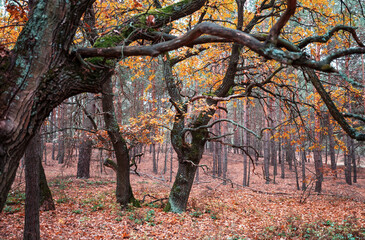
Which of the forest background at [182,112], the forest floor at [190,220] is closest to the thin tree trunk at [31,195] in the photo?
the forest background at [182,112]

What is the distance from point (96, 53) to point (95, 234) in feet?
15.5

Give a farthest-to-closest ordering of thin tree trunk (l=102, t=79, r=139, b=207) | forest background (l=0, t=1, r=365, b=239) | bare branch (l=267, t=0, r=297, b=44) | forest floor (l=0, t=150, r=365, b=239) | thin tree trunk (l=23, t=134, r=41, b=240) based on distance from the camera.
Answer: thin tree trunk (l=102, t=79, r=139, b=207) < forest floor (l=0, t=150, r=365, b=239) < thin tree trunk (l=23, t=134, r=41, b=240) < forest background (l=0, t=1, r=365, b=239) < bare branch (l=267, t=0, r=297, b=44)

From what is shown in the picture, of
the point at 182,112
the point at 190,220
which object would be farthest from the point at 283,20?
the point at 190,220

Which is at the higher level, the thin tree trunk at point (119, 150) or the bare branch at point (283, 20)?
the bare branch at point (283, 20)

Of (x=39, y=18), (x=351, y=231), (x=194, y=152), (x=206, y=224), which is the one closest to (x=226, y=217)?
(x=206, y=224)

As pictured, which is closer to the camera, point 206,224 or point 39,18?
point 39,18

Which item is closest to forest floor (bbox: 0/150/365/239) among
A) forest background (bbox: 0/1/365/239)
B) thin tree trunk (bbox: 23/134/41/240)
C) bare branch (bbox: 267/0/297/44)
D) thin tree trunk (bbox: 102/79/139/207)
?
forest background (bbox: 0/1/365/239)

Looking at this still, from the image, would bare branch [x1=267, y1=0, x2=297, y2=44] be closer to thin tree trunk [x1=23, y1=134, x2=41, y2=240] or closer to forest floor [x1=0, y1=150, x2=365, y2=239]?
forest floor [x1=0, y1=150, x2=365, y2=239]

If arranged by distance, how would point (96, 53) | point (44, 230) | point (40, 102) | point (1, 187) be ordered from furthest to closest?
point (44, 230), point (96, 53), point (40, 102), point (1, 187)

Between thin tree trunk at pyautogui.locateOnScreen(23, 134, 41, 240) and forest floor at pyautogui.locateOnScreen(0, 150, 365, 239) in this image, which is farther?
forest floor at pyautogui.locateOnScreen(0, 150, 365, 239)

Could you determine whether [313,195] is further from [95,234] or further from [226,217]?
[95,234]

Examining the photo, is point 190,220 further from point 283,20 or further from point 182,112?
point 283,20

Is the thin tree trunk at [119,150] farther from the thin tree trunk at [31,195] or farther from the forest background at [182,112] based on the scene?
the thin tree trunk at [31,195]

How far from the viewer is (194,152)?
7902 millimetres
